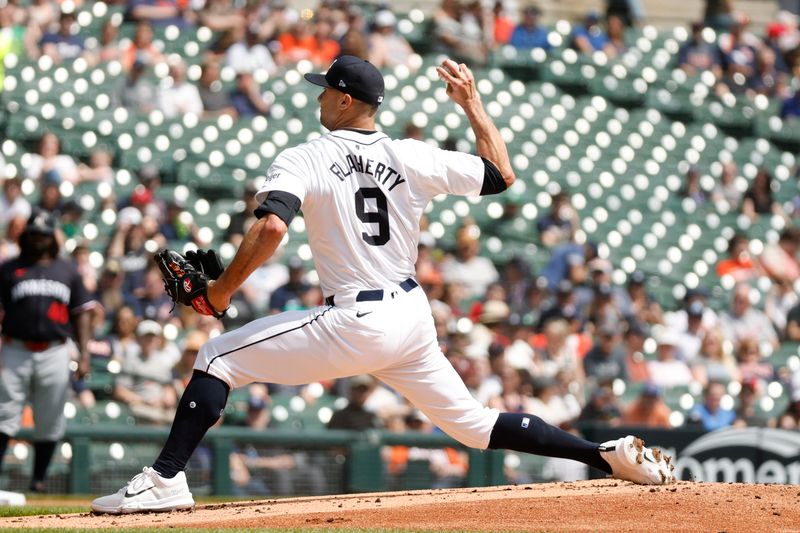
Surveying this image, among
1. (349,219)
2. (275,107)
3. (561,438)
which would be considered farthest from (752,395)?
(349,219)

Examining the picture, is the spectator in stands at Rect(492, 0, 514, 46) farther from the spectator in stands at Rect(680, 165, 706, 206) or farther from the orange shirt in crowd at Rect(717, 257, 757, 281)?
the orange shirt in crowd at Rect(717, 257, 757, 281)

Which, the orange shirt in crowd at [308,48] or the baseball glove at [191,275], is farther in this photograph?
the orange shirt in crowd at [308,48]

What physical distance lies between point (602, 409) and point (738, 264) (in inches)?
181

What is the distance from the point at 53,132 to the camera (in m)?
14.0

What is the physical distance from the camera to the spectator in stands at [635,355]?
13.1 metres

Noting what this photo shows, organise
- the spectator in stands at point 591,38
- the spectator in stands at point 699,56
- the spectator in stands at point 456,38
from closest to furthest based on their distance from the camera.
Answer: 1. the spectator in stands at point 456,38
2. the spectator in stands at point 591,38
3. the spectator in stands at point 699,56

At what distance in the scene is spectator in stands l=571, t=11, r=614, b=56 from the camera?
1880cm

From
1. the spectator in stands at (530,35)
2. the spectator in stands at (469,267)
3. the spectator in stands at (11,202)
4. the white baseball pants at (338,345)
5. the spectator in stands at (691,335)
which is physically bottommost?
the white baseball pants at (338,345)

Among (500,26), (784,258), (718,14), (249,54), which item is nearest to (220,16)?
(249,54)

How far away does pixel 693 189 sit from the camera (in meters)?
17.0

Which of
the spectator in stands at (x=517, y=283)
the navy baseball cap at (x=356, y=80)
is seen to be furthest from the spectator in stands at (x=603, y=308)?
the navy baseball cap at (x=356, y=80)

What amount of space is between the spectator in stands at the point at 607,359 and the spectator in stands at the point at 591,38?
6537 mm

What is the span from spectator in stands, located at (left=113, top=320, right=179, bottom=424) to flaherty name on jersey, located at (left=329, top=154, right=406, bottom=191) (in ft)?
17.9

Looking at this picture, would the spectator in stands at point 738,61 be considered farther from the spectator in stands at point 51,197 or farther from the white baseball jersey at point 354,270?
the white baseball jersey at point 354,270
